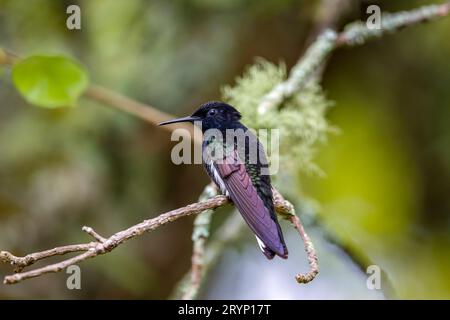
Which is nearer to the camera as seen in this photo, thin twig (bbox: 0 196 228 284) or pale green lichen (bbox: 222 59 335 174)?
thin twig (bbox: 0 196 228 284)

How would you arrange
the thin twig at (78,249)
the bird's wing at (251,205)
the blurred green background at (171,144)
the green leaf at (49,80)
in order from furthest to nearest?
1. the blurred green background at (171,144)
2. the green leaf at (49,80)
3. the bird's wing at (251,205)
4. the thin twig at (78,249)

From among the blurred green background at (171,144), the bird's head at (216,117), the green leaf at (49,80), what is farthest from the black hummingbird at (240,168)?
the blurred green background at (171,144)

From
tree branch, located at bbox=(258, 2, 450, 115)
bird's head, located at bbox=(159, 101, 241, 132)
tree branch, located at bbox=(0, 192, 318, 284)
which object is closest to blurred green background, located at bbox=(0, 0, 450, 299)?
tree branch, located at bbox=(258, 2, 450, 115)

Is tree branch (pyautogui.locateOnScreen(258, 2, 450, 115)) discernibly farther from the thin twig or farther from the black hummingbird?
the thin twig

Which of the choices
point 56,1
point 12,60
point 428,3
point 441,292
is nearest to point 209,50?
point 56,1

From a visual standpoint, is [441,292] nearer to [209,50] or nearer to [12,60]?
[209,50]

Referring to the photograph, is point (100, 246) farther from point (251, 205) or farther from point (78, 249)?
point (251, 205)

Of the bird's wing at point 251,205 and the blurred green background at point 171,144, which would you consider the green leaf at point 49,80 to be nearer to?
the bird's wing at point 251,205

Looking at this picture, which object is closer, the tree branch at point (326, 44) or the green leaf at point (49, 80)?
the green leaf at point (49, 80)
